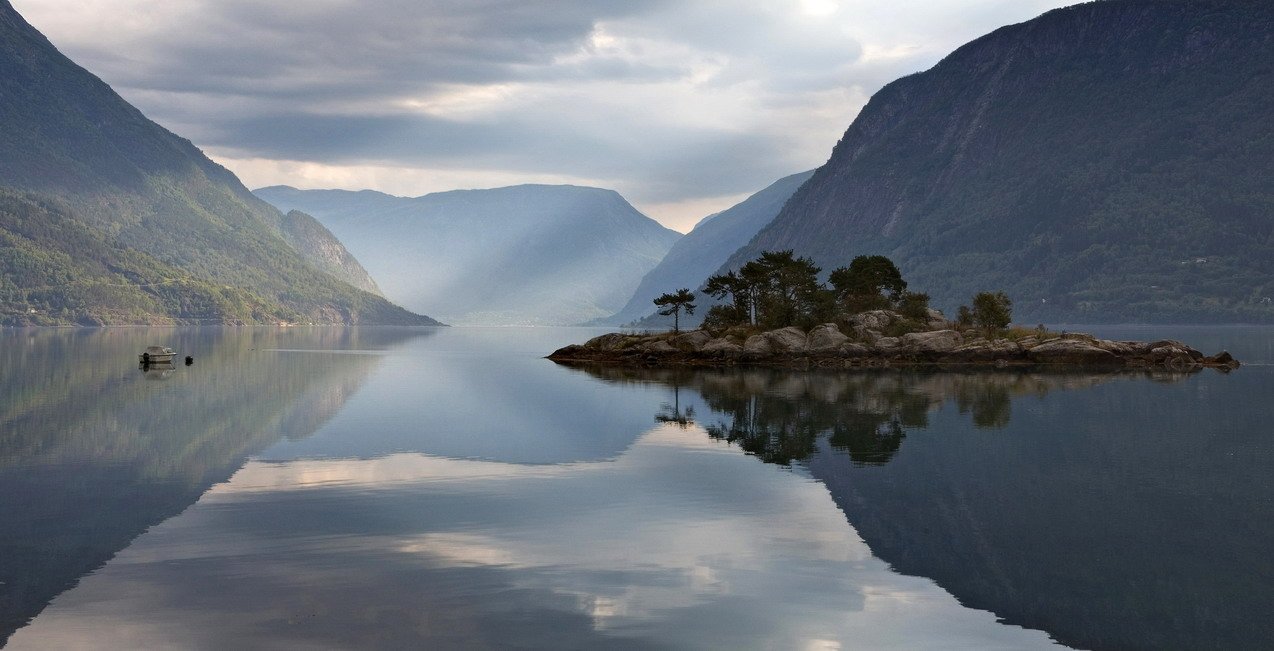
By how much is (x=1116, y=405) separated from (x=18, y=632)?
72.9 m

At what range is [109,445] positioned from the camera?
1955 inches

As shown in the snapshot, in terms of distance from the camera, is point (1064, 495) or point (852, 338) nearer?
point (1064, 495)

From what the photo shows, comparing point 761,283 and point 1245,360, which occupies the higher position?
point 761,283

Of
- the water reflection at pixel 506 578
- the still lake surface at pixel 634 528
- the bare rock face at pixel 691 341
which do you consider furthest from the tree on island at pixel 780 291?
the water reflection at pixel 506 578

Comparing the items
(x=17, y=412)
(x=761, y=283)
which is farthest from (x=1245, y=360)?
(x=17, y=412)

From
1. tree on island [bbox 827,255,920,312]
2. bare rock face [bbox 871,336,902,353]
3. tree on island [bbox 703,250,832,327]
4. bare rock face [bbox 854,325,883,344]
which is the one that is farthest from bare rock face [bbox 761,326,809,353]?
tree on island [bbox 827,255,920,312]

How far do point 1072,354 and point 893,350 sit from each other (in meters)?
22.1

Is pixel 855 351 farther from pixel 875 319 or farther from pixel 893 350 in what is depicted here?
Result: pixel 875 319

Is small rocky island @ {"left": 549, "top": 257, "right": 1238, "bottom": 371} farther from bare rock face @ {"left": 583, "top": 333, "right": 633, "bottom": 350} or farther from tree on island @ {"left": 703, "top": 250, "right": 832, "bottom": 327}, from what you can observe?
bare rock face @ {"left": 583, "top": 333, "right": 633, "bottom": 350}

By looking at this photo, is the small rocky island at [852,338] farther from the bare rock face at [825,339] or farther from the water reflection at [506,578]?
the water reflection at [506,578]

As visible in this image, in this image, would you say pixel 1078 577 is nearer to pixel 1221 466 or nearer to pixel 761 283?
pixel 1221 466

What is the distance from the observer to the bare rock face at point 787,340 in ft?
455

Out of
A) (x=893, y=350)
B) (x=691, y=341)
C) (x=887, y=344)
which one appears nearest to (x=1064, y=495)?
(x=893, y=350)

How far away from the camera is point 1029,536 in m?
30.9
